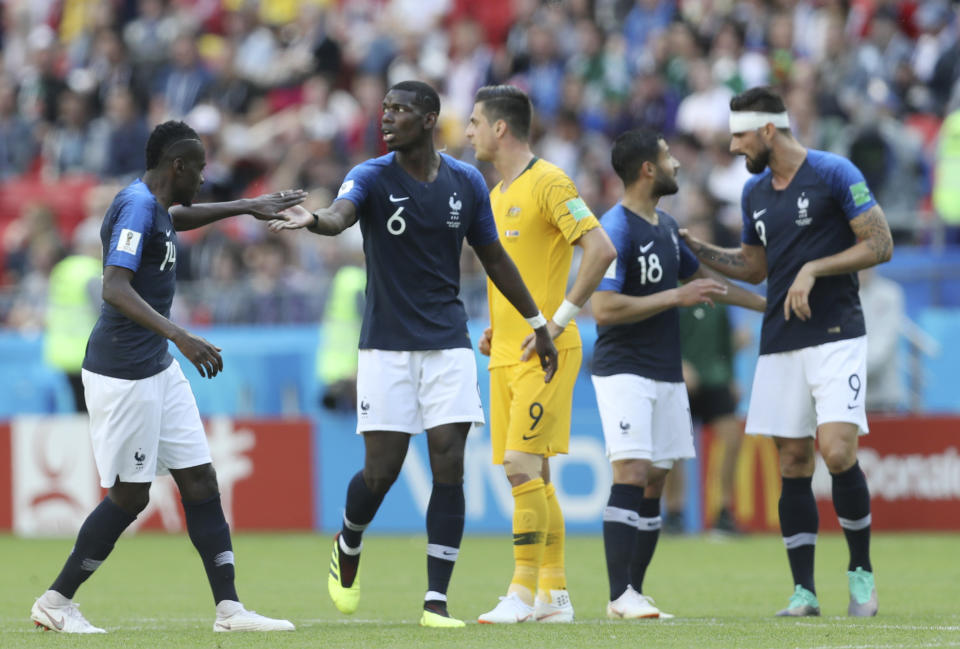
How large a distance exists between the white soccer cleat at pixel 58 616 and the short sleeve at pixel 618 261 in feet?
10.1

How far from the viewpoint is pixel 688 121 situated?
17531mm

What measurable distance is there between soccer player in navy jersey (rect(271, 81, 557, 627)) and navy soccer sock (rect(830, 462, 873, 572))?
1.94 metres

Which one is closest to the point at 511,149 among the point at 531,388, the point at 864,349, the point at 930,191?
the point at 531,388

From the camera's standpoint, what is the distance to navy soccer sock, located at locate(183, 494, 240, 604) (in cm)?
752

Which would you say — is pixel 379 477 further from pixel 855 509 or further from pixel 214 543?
pixel 855 509

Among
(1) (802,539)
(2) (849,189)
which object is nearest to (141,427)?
(1) (802,539)

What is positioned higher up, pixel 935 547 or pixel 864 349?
pixel 864 349

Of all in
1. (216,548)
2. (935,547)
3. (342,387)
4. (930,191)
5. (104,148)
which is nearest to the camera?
(216,548)

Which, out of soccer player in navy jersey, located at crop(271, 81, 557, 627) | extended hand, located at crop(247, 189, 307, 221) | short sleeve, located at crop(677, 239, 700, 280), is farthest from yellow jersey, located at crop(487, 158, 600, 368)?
extended hand, located at crop(247, 189, 307, 221)

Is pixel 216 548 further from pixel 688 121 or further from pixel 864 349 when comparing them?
pixel 688 121

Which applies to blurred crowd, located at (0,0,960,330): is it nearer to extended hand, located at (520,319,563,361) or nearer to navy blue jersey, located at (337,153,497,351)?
extended hand, located at (520,319,563,361)

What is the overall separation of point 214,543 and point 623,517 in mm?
2056

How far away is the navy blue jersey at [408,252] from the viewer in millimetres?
7672

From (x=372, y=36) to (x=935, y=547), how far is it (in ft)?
39.0
